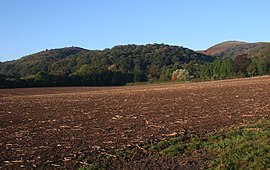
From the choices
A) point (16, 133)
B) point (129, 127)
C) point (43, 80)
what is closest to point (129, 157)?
point (129, 127)

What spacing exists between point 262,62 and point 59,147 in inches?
4353

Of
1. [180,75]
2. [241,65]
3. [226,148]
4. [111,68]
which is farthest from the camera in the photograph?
[111,68]

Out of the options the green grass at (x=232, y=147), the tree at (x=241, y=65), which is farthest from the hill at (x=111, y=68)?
the green grass at (x=232, y=147)

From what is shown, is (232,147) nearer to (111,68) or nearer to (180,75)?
(180,75)

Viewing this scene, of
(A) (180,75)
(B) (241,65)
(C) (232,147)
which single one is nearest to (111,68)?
(A) (180,75)

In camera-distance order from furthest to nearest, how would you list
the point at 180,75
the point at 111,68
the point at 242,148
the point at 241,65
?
1. the point at 111,68
2. the point at 180,75
3. the point at 241,65
4. the point at 242,148

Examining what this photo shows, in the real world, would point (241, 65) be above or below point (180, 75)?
above

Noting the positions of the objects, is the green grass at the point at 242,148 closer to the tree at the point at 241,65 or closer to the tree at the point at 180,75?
the tree at the point at 241,65

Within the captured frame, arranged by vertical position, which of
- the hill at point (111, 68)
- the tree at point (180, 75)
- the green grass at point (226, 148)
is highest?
the hill at point (111, 68)

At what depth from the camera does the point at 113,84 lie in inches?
5226

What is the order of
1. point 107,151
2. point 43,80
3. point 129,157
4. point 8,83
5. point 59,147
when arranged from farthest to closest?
point 43,80
point 8,83
point 59,147
point 107,151
point 129,157

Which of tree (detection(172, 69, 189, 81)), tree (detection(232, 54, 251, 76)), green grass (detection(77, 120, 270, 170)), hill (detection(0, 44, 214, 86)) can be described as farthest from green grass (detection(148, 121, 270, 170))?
tree (detection(172, 69, 189, 81))

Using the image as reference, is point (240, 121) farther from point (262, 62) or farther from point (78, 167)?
point (262, 62)

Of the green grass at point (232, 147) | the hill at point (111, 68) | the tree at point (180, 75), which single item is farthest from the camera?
the tree at point (180, 75)
